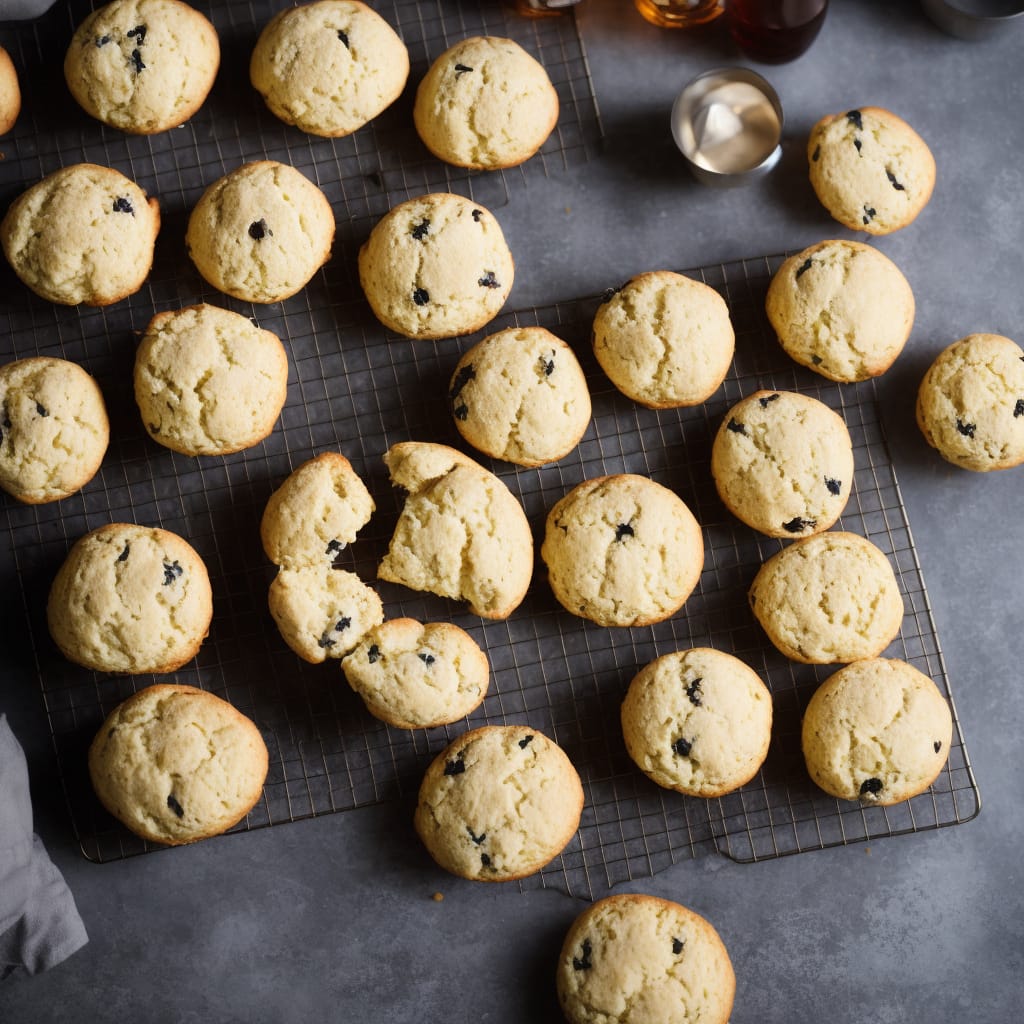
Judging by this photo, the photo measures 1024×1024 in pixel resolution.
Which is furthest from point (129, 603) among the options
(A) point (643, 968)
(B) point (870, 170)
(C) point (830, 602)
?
(B) point (870, 170)

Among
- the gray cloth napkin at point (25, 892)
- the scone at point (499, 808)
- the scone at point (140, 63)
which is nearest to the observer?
the gray cloth napkin at point (25, 892)

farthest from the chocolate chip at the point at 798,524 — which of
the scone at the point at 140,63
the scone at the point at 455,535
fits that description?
the scone at the point at 140,63

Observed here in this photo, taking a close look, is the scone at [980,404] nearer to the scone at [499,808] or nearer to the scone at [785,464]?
the scone at [785,464]

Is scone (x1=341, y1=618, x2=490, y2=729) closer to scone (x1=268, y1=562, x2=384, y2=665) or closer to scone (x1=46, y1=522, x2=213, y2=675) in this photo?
scone (x1=268, y1=562, x2=384, y2=665)

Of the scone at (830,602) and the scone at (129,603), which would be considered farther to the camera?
the scone at (830,602)

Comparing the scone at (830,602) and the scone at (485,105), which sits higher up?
the scone at (485,105)

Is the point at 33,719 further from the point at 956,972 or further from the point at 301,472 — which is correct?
the point at 956,972

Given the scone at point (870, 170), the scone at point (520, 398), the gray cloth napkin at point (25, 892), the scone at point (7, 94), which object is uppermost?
the scone at point (7, 94)

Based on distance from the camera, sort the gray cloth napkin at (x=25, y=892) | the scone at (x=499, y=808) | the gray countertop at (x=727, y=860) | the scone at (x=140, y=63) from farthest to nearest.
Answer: the gray countertop at (x=727, y=860)
the scone at (x=140, y=63)
the scone at (x=499, y=808)
the gray cloth napkin at (x=25, y=892)
